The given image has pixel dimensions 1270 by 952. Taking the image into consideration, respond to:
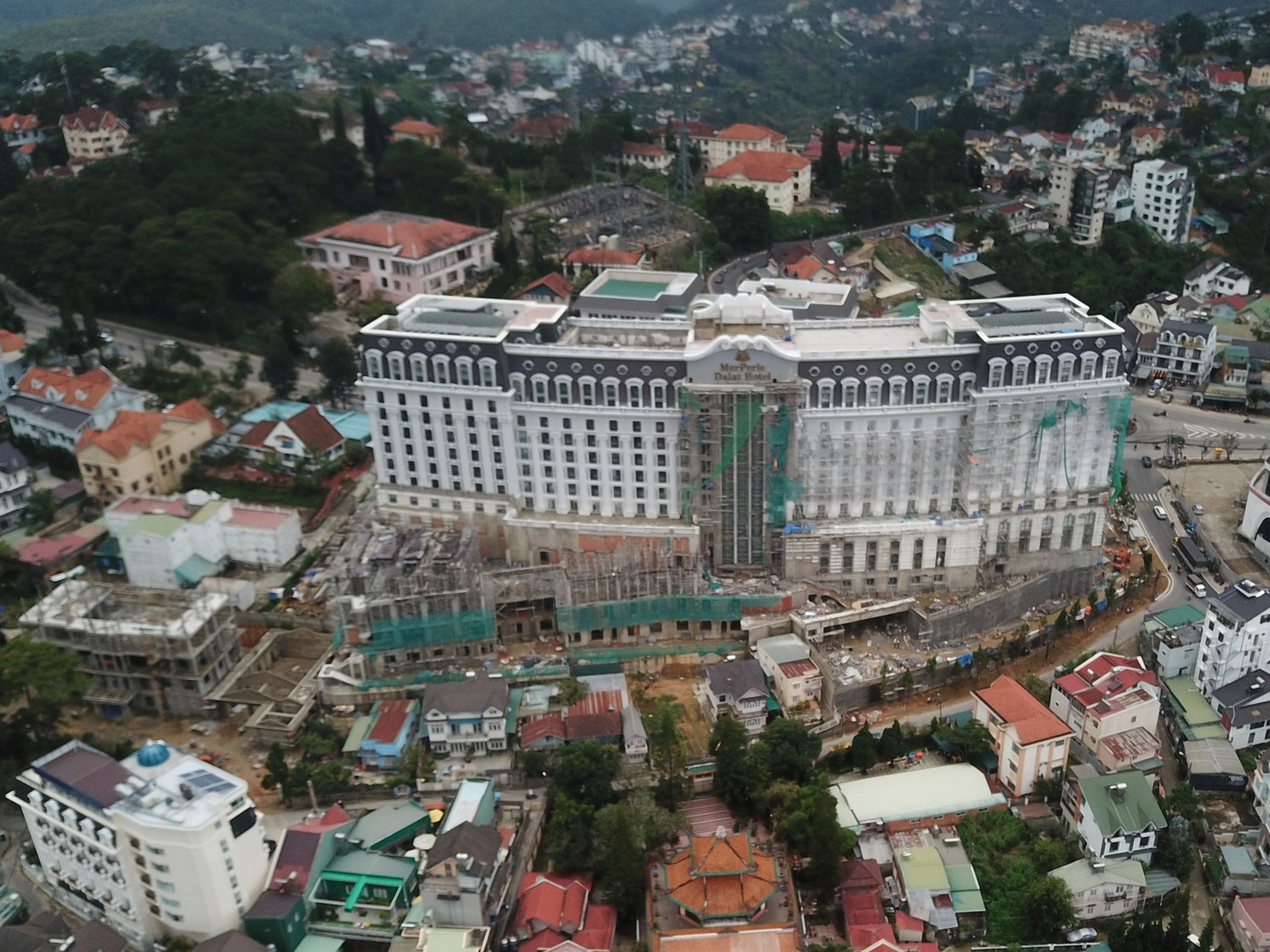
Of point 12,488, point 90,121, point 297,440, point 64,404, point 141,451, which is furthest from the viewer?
point 90,121

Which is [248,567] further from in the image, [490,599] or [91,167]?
[91,167]

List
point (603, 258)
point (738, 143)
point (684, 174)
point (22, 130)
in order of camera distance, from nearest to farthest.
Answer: point (603, 258)
point (22, 130)
point (684, 174)
point (738, 143)

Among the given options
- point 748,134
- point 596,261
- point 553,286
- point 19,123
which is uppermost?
point 19,123

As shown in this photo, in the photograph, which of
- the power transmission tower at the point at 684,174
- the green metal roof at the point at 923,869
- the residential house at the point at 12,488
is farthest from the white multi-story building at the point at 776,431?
the power transmission tower at the point at 684,174

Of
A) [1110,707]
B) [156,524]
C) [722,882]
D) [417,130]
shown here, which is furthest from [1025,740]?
[417,130]

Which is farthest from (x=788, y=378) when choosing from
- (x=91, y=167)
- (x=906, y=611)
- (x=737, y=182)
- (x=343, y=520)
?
(x=91, y=167)

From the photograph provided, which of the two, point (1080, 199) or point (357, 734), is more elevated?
point (1080, 199)

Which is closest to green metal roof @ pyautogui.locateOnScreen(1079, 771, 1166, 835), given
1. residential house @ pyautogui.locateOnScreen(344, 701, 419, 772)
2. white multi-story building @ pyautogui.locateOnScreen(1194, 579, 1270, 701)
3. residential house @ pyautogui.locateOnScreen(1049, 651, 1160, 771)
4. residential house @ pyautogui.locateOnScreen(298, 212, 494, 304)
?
residential house @ pyautogui.locateOnScreen(1049, 651, 1160, 771)

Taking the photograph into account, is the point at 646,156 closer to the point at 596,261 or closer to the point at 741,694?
the point at 596,261
